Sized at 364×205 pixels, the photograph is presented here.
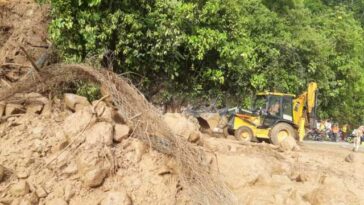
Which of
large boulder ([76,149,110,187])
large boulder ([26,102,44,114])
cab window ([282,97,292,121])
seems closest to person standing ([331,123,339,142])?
cab window ([282,97,292,121])

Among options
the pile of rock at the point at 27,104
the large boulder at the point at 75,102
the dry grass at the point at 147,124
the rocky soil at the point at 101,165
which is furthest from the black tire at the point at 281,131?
the pile of rock at the point at 27,104

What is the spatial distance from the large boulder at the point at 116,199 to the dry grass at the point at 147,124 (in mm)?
964

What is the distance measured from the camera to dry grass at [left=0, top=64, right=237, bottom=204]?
7508 mm

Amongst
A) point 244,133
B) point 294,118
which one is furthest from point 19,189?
point 294,118

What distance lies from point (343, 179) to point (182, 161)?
4293 mm

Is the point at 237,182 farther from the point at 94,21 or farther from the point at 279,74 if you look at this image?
the point at 279,74

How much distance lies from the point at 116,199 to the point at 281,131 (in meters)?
12.6

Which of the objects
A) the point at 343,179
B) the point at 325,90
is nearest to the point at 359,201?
the point at 343,179

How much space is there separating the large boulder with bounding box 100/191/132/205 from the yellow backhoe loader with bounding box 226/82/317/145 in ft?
38.2

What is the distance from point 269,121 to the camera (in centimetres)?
1869

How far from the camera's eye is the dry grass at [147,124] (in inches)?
296

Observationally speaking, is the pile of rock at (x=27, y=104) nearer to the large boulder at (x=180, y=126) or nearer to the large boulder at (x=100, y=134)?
the large boulder at (x=100, y=134)

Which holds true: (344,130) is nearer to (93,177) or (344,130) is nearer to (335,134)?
(335,134)

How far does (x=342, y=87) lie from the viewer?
26406 mm
